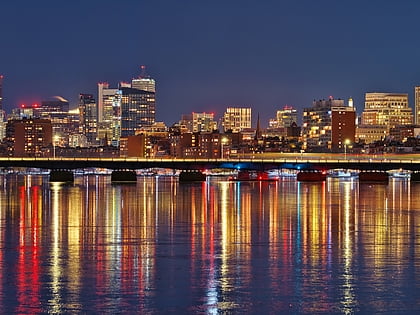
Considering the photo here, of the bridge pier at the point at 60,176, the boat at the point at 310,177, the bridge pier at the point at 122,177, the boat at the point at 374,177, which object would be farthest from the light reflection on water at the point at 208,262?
the boat at the point at 310,177

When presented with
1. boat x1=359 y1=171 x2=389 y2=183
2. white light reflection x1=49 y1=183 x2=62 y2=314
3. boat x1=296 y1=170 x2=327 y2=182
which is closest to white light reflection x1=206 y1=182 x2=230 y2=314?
white light reflection x1=49 y1=183 x2=62 y2=314

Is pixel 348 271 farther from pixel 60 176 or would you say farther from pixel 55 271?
pixel 60 176

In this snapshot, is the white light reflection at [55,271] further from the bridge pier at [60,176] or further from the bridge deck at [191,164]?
the bridge pier at [60,176]

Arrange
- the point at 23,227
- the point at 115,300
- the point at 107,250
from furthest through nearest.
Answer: the point at 23,227
the point at 107,250
the point at 115,300

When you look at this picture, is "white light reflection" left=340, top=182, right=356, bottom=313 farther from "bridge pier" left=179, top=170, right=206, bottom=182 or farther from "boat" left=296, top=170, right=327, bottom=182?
"boat" left=296, top=170, right=327, bottom=182

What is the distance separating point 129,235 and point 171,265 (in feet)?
43.1

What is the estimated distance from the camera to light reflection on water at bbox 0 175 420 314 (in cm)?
3166

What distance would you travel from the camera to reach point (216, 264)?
40438 mm

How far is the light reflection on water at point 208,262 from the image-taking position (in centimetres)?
3166

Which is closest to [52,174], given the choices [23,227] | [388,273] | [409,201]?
[409,201]

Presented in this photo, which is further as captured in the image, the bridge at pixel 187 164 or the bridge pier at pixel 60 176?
the bridge pier at pixel 60 176

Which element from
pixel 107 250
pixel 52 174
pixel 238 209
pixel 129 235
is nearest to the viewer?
pixel 107 250

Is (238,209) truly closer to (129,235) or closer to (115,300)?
(129,235)

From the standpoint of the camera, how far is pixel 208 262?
41219 mm
